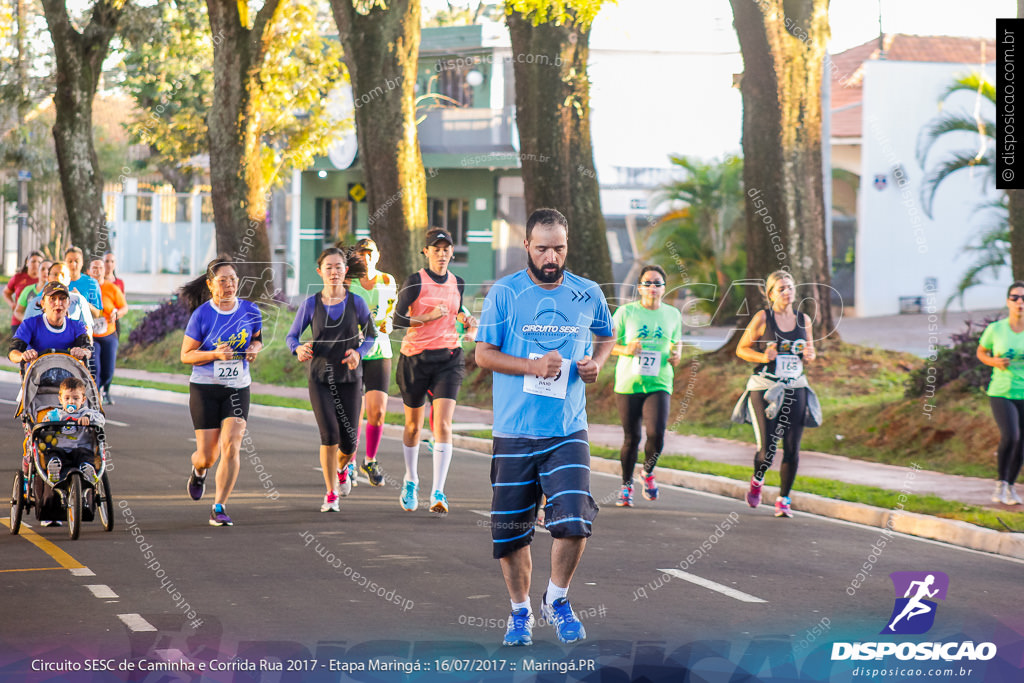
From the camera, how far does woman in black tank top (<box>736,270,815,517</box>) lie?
1142cm

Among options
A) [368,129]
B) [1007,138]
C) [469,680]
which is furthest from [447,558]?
[368,129]

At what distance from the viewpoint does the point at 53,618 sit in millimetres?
7410

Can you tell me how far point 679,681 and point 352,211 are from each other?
38.3 m

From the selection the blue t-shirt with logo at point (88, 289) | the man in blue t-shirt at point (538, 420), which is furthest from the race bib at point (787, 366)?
the blue t-shirt with logo at point (88, 289)

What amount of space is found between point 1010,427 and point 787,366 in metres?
2.01

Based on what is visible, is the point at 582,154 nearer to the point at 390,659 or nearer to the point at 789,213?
the point at 789,213

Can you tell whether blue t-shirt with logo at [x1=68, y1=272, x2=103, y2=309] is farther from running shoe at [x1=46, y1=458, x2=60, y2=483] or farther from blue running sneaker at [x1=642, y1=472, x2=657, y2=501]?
blue running sneaker at [x1=642, y1=472, x2=657, y2=501]

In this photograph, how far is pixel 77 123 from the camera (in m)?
31.4

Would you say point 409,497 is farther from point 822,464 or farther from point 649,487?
point 822,464

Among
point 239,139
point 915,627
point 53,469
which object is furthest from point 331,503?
point 239,139

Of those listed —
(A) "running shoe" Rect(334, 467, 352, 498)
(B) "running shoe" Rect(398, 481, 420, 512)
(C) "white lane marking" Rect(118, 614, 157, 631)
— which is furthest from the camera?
(A) "running shoe" Rect(334, 467, 352, 498)

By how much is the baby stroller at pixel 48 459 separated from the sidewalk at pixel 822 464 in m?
6.99

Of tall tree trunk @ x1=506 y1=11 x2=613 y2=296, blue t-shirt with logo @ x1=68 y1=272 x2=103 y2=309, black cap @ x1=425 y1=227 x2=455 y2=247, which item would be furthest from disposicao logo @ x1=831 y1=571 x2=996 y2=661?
tall tree trunk @ x1=506 y1=11 x2=613 y2=296

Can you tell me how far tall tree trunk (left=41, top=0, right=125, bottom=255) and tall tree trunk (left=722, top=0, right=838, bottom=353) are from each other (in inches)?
674
